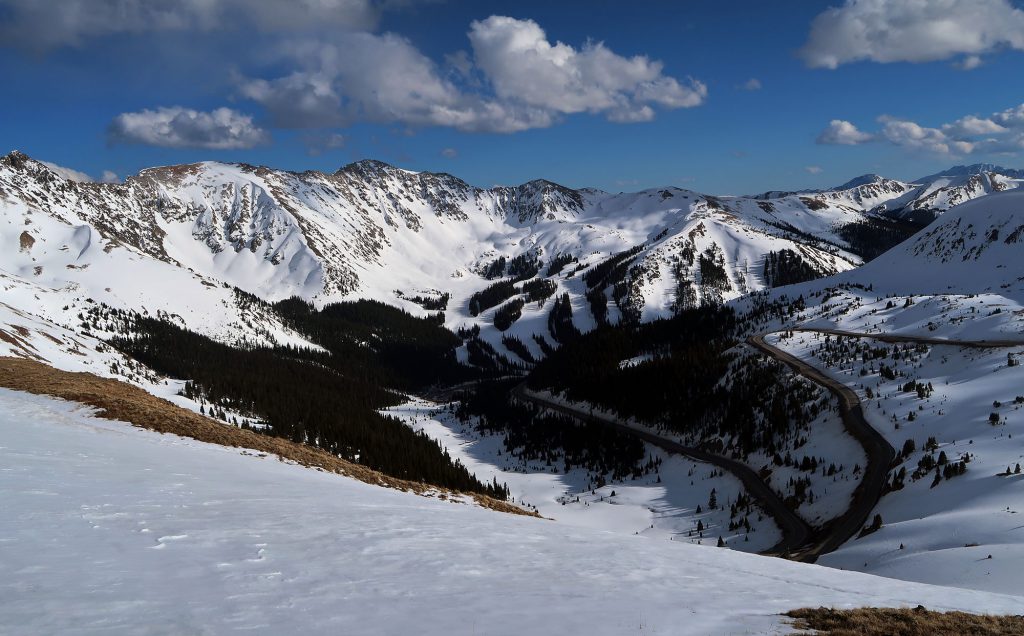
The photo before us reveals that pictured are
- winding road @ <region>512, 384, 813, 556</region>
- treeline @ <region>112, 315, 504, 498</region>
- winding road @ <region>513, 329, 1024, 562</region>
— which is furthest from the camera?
treeline @ <region>112, 315, 504, 498</region>

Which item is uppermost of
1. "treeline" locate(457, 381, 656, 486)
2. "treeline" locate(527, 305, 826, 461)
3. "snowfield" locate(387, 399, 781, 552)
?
"treeline" locate(527, 305, 826, 461)

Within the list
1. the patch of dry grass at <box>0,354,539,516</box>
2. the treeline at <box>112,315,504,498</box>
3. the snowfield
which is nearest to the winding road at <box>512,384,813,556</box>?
the snowfield

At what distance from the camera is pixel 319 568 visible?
13836 mm

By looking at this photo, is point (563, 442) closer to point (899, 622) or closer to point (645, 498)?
point (645, 498)

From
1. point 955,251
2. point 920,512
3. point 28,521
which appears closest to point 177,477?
point 28,521

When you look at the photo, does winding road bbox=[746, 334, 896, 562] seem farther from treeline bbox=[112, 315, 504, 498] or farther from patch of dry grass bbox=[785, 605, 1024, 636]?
treeline bbox=[112, 315, 504, 498]

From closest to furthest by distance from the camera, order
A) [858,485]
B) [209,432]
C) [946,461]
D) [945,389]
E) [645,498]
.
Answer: [209,432]
[946,461]
[858,485]
[945,389]
[645,498]

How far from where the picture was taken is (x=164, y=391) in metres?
110

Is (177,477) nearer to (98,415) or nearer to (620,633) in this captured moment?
(98,415)

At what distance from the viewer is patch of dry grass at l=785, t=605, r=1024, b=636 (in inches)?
481

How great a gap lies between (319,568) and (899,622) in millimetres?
14548

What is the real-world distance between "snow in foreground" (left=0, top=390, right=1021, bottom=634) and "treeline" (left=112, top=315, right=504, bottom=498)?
58.3 m

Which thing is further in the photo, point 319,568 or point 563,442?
point 563,442

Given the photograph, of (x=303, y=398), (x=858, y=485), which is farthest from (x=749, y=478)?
(x=303, y=398)
